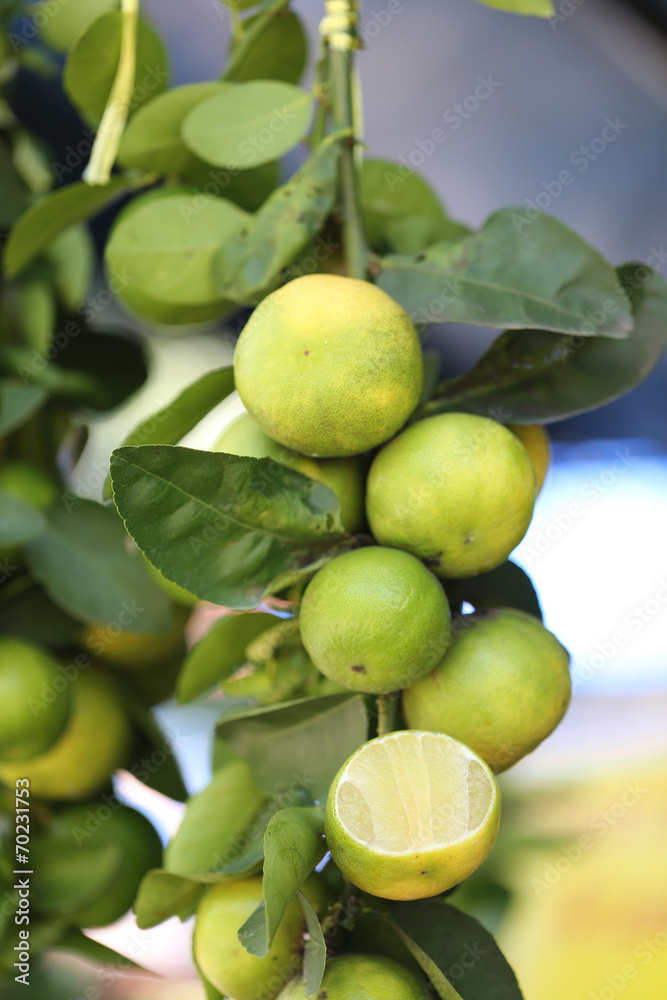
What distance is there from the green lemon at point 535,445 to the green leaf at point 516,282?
0.08 m

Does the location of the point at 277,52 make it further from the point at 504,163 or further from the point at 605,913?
the point at 605,913

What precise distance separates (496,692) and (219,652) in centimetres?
24

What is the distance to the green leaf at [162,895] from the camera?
0.45m

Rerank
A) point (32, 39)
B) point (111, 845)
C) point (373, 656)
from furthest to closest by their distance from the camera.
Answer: point (32, 39) → point (111, 845) → point (373, 656)

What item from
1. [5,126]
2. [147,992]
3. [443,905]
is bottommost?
[147,992]

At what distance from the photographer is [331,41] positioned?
55 cm

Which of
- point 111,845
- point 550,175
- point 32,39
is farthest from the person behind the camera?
point 550,175

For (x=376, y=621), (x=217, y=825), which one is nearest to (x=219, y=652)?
(x=217, y=825)

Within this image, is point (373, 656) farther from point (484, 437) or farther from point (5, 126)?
point (5, 126)

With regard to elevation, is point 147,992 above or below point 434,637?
→ below

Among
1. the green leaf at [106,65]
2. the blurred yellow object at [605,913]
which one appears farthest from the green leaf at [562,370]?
the blurred yellow object at [605,913]

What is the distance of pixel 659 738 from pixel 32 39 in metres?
1.93

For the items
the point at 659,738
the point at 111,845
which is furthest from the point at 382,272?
the point at 659,738

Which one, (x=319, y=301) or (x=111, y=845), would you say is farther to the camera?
(x=111, y=845)
